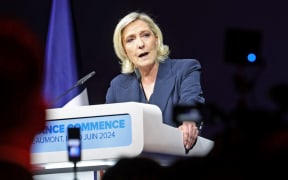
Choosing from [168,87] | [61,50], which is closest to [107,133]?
[168,87]

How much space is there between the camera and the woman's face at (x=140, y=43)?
3.42 metres

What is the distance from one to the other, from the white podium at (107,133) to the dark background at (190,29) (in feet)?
6.73

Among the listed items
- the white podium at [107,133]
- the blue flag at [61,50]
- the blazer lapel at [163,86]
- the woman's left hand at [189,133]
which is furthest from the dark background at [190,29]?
the white podium at [107,133]

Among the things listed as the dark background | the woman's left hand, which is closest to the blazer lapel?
the woman's left hand

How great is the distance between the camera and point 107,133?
7.72 feet

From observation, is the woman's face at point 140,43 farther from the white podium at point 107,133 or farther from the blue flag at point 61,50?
the blue flag at point 61,50

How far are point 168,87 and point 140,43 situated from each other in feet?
1.19

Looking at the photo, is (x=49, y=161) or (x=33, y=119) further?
(x=49, y=161)

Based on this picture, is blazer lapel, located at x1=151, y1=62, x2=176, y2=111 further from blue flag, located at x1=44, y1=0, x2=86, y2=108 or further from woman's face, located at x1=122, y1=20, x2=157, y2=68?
blue flag, located at x1=44, y1=0, x2=86, y2=108

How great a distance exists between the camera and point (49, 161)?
2.40 metres

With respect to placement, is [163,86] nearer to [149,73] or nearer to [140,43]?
[149,73]
